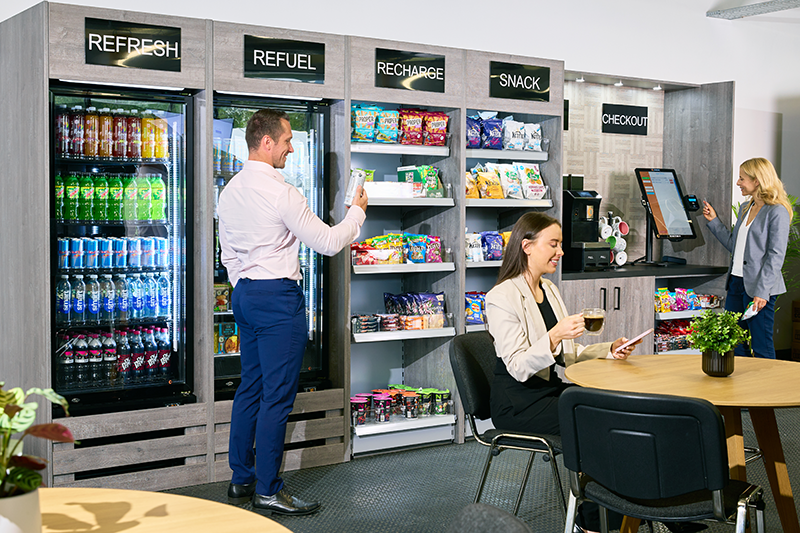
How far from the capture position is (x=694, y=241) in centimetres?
644

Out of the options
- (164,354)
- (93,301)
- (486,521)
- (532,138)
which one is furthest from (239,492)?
(532,138)


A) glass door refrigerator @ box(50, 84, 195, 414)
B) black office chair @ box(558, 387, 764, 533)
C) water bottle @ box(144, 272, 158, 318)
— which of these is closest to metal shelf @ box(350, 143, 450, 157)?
glass door refrigerator @ box(50, 84, 195, 414)

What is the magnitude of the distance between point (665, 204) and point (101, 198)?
4.38 metres

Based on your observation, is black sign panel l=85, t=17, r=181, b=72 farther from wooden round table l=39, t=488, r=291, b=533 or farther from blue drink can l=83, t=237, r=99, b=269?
wooden round table l=39, t=488, r=291, b=533

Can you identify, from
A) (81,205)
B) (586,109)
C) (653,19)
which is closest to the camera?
(81,205)

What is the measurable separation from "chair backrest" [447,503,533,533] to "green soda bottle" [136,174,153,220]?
323 centimetres

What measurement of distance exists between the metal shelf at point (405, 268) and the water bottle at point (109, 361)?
1447 millimetres

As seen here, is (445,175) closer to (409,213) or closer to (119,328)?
(409,213)

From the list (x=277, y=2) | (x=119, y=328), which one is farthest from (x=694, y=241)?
(x=119, y=328)

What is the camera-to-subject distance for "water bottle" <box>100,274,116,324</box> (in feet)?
13.3

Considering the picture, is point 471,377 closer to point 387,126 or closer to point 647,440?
point 647,440

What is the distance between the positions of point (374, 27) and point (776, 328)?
16.8 ft

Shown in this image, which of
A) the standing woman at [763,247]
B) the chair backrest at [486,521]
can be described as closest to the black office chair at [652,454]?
the chair backrest at [486,521]

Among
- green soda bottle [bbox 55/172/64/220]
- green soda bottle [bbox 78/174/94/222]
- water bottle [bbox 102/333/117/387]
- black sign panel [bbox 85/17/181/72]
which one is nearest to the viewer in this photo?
black sign panel [bbox 85/17/181/72]
